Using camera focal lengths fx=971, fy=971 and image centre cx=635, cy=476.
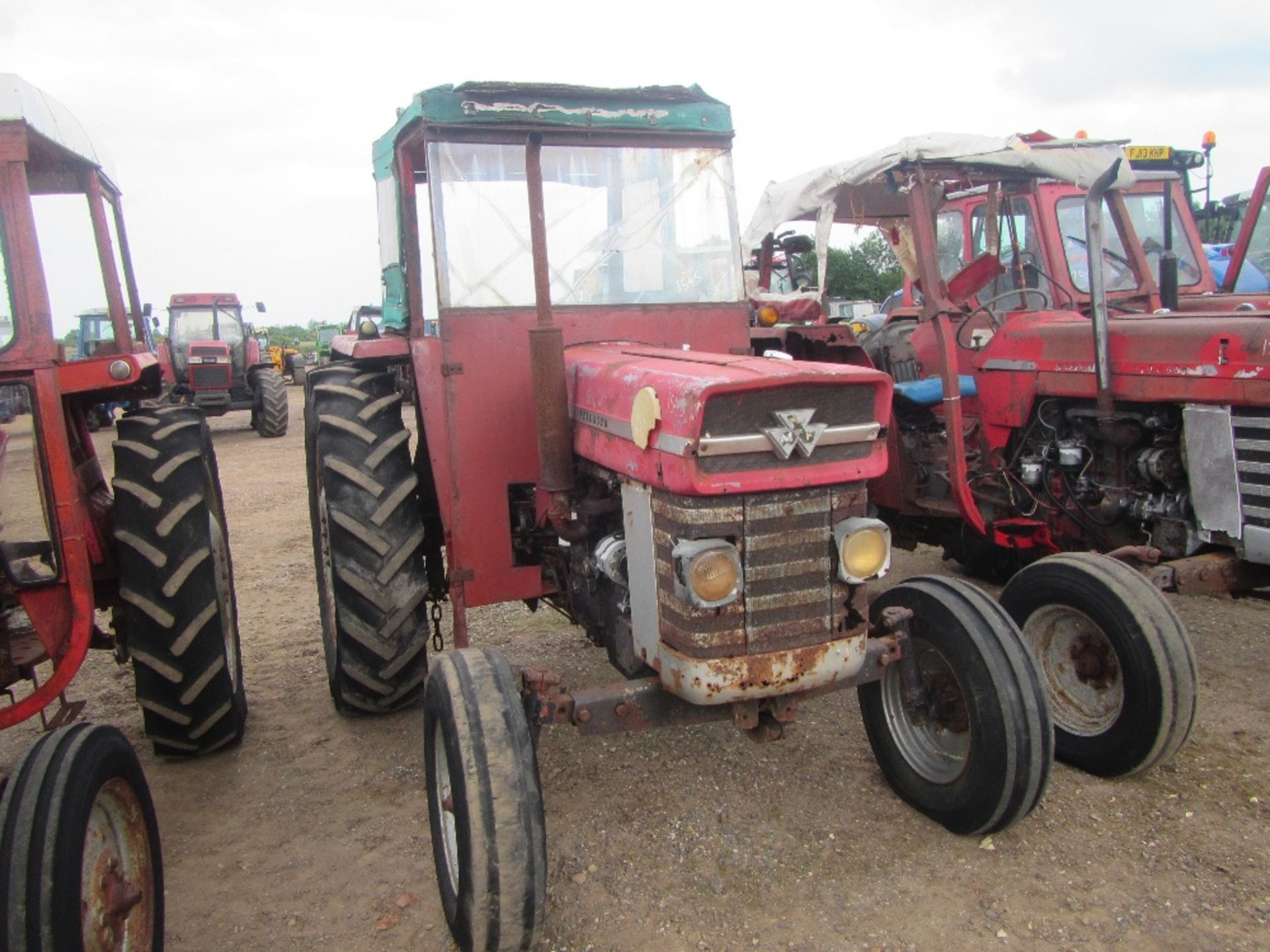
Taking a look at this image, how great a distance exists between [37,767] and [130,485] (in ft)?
4.90

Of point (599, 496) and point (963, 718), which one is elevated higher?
point (599, 496)

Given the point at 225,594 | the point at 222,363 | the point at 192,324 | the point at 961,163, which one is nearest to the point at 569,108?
the point at 961,163

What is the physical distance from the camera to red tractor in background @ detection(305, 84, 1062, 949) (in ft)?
7.92

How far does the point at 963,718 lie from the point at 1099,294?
80.1 inches

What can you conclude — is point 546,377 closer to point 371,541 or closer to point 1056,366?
point 371,541

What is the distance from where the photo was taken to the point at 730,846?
2967 millimetres

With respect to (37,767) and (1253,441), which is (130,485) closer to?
(37,767)

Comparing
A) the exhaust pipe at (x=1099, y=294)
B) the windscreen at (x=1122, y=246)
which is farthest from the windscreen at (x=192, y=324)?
the exhaust pipe at (x=1099, y=294)

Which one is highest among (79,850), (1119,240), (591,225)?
(591,225)

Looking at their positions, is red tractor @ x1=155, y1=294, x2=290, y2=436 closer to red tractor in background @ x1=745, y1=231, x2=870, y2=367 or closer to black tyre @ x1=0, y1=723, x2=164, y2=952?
red tractor in background @ x1=745, y1=231, x2=870, y2=367

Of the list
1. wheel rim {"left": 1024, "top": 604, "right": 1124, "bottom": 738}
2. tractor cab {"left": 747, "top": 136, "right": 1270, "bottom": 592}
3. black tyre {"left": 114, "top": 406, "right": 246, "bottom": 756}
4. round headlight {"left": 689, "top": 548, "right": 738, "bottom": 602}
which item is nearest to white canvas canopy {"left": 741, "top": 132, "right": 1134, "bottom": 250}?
tractor cab {"left": 747, "top": 136, "right": 1270, "bottom": 592}

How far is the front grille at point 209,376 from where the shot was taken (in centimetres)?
1509

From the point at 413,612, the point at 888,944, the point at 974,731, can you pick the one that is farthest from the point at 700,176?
the point at 888,944

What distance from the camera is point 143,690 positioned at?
3398mm
